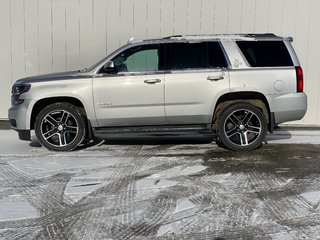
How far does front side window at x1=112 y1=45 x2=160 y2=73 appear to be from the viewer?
7.44m

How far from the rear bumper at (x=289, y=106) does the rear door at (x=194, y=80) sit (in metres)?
0.88

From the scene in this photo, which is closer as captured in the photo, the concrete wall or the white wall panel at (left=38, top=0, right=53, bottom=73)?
the concrete wall

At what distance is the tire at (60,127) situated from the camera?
7520mm

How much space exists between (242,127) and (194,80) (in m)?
1.15

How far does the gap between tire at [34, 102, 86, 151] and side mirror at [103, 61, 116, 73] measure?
32.3 inches

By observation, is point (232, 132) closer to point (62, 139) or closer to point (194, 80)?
point (194, 80)

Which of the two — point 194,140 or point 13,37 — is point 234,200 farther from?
point 13,37

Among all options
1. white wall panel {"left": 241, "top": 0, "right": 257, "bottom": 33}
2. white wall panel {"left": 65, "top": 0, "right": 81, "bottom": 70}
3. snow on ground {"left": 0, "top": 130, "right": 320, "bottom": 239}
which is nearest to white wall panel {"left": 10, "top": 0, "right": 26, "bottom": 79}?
white wall panel {"left": 65, "top": 0, "right": 81, "bottom": 70}

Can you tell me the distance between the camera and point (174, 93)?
24.3 ft

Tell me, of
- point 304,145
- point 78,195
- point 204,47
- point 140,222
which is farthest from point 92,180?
point 304,145

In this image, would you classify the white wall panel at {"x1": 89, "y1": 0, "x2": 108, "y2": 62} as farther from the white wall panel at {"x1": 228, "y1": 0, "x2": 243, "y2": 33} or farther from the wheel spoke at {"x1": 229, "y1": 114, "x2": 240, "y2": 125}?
the wheel spoke at {"x1": 229, "y1": 114, "x2": 240, "y2": 125}

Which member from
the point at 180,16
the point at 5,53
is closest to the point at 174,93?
the point at 180,16

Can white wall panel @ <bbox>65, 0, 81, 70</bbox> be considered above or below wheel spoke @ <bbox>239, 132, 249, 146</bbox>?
above

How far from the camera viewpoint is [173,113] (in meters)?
7.50
